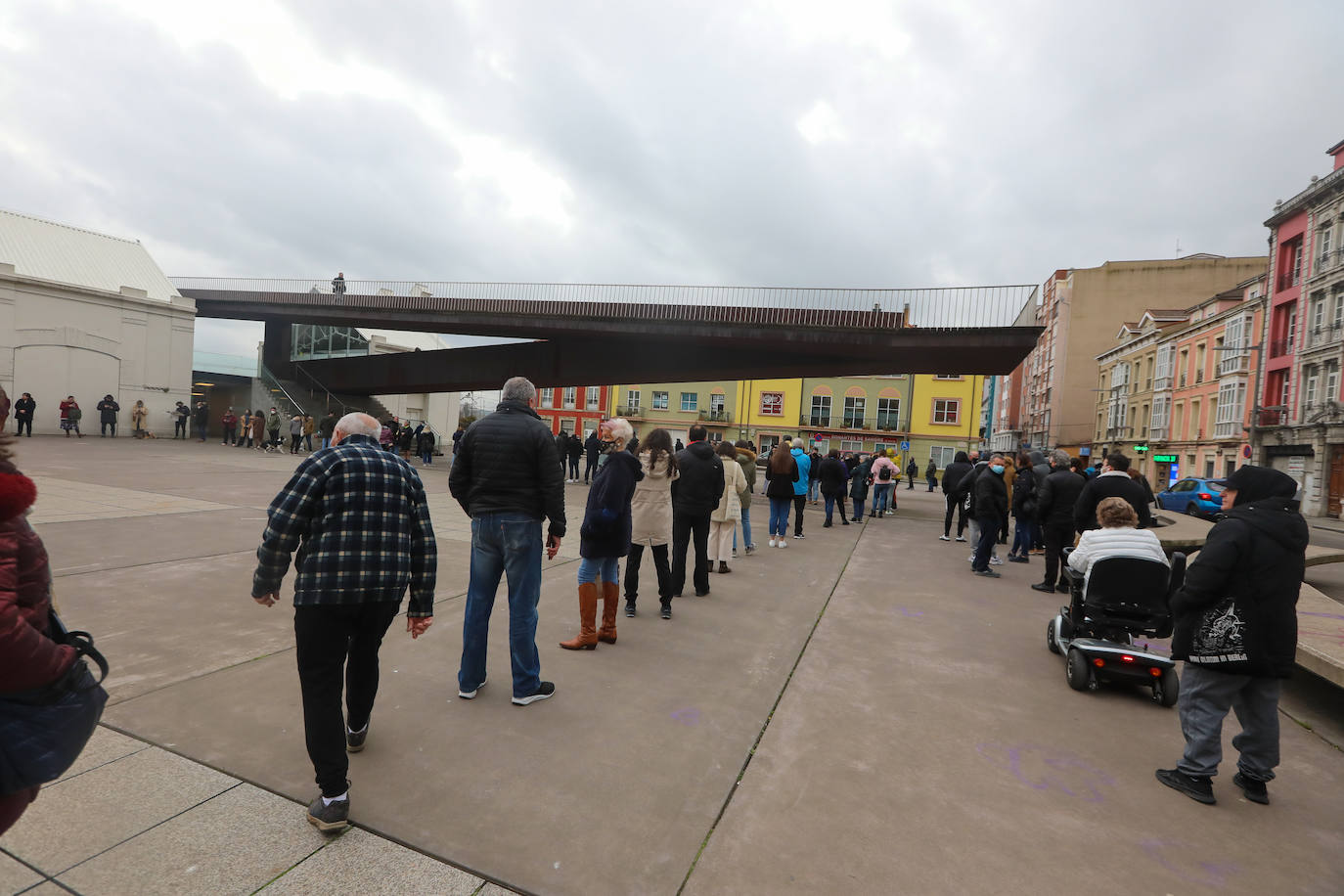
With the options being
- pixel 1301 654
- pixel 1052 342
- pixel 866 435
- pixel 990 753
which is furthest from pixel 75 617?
pixel 1052 342

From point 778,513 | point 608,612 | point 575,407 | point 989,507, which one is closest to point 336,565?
point 608,612

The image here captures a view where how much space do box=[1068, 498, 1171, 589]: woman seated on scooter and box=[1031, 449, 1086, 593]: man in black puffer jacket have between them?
3.29 m

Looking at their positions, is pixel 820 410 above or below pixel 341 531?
above

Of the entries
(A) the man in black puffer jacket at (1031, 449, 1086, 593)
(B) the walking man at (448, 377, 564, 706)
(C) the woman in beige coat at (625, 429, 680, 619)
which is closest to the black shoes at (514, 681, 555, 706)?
(B) the walking man at (448, 377, 564, 706)

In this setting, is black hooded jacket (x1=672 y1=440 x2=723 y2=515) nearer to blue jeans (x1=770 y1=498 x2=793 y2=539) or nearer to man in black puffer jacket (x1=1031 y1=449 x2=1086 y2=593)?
blue jeans (x1=770 y1=498 x2=793 y2=539)

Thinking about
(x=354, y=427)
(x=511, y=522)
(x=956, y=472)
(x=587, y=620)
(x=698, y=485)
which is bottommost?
(x=587, y=620)

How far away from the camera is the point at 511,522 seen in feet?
12.9

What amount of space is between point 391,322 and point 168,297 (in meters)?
11.9

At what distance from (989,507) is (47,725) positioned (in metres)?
9.11

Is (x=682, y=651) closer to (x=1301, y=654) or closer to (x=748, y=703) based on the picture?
(x=748, y=703)

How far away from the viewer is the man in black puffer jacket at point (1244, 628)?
10.6 ft

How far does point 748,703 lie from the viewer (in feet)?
13.7

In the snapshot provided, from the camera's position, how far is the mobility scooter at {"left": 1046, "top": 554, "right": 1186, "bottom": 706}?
4594 millimetres

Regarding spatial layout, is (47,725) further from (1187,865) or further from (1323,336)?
(1323,336)
